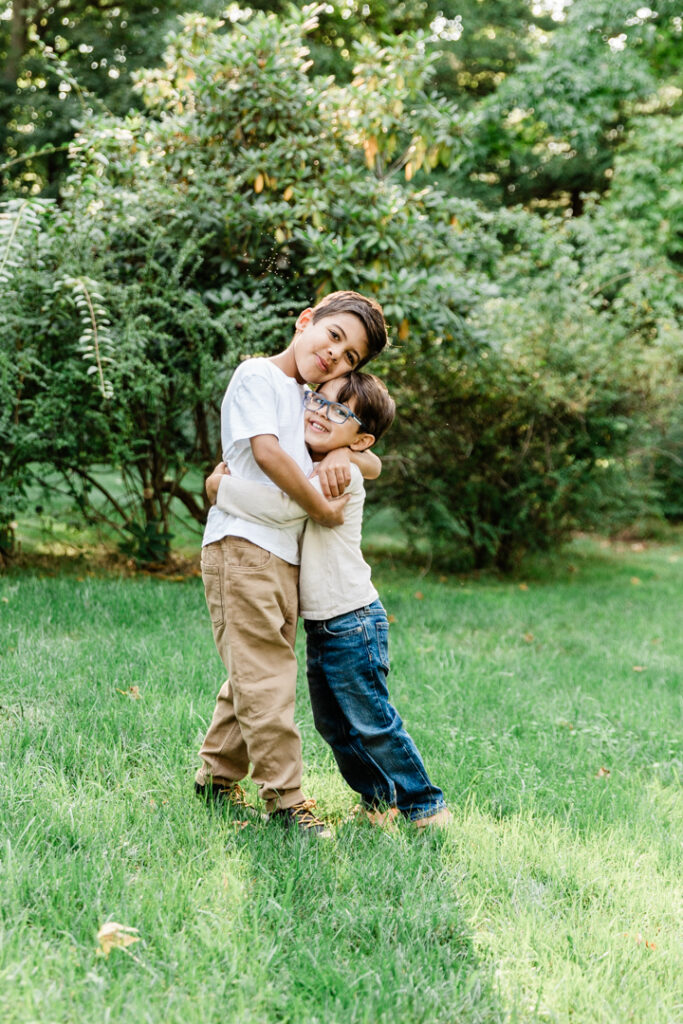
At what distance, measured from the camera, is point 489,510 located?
7.97 meters

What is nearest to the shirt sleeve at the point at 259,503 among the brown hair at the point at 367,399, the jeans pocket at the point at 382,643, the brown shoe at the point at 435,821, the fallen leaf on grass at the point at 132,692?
the brown hair at the point at 367,399

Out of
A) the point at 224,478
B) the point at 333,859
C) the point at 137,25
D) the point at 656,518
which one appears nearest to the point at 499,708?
the point at 333,859

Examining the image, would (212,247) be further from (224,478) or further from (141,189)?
(224,478)

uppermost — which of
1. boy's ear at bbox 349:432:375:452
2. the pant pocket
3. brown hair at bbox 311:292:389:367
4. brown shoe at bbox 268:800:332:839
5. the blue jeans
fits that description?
brown hair at bbox 311:292:389:367

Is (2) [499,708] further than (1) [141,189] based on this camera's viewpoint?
No

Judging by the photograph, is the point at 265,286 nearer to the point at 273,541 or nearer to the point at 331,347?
the point at 331,347

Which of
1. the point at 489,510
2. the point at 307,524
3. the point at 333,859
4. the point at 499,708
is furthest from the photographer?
the point at 489,510

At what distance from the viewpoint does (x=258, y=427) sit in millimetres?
2447

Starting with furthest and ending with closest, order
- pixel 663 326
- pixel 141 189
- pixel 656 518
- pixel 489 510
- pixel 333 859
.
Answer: pixel 656 518 < pixel 663 326 < pixel 489 510 < pixel 141 189 < pixel 333 859

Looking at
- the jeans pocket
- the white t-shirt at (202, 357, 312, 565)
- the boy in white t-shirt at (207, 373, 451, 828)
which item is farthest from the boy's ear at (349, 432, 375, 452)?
the jeans pocket

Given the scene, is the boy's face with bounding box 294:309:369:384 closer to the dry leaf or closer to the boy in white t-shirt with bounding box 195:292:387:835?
the boy in white t-shirt with bounding box 195:292:387:835

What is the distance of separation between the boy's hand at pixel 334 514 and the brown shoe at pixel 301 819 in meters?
0.85

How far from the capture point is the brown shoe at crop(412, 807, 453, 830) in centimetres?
274

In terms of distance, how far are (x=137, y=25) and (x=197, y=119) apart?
1290cm
